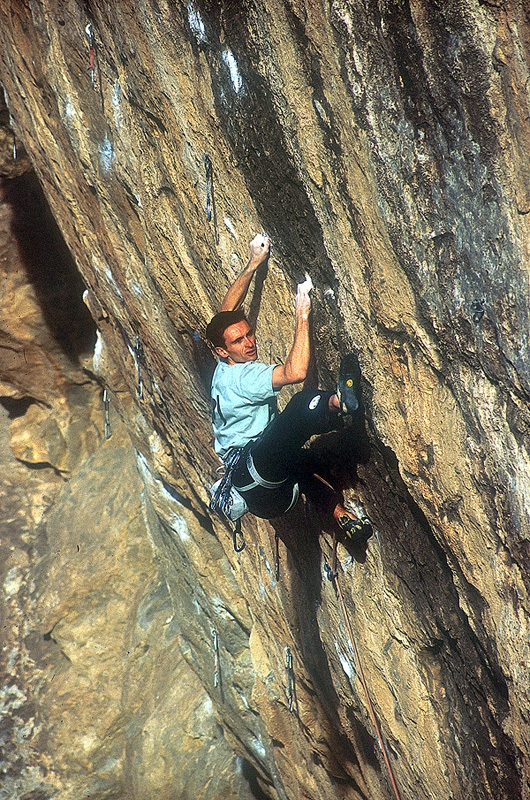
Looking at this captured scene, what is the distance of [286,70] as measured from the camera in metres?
2.53

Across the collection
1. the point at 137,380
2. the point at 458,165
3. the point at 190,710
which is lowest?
the point at 190,710

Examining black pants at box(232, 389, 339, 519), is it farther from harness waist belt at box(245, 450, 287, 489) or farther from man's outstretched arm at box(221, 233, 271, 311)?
man's outstretched arm at box(221, 233, 271, 311)

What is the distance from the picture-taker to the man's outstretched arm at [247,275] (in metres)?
3.20

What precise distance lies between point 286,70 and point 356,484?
198 centimetres

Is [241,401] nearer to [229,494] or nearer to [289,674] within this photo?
[229,494]

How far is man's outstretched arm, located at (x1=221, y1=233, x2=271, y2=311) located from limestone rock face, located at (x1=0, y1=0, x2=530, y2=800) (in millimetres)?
79

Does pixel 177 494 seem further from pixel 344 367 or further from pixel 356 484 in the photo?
pixel 344 367

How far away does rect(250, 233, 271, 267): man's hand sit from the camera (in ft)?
10.4

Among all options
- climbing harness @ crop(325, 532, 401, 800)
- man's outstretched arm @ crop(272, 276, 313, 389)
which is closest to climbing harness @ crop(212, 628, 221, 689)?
climbing harness @ crop(325, 532, 401, 800)

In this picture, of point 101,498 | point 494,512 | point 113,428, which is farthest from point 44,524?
point 494,512

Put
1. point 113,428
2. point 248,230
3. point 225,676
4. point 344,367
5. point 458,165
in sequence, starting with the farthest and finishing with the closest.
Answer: point 113,428 → point 225,676 → point 248,230 → point 344,367 → point 458,165

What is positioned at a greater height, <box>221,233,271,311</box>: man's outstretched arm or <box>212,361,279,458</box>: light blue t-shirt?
<box>221,233,271,311</box>: man's outstretched arm

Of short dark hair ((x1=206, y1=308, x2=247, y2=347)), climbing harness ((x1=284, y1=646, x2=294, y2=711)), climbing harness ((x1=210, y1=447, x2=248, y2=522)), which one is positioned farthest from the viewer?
climbing harness ((x1=284, y1=646, x2=294, y2=711))

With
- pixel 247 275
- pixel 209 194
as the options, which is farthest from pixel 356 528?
pixel 209 194
